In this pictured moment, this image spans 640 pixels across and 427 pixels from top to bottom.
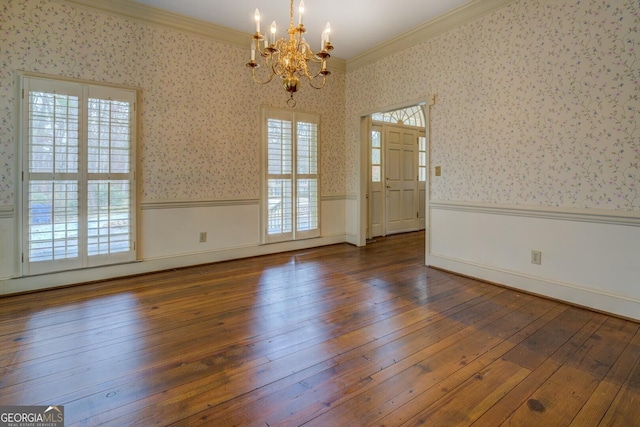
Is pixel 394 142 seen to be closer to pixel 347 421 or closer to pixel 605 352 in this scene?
pixel 605 352

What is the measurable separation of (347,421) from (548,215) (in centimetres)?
274

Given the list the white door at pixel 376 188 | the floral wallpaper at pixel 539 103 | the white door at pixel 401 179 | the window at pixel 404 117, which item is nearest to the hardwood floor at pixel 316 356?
the floral wallpaper at pixel 539 103

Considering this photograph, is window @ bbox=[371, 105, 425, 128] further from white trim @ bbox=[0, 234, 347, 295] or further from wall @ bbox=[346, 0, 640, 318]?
→ white trim @ bbox=[0, 234, 347, 295]

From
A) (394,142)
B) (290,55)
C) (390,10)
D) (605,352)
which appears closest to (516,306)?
(605,352)

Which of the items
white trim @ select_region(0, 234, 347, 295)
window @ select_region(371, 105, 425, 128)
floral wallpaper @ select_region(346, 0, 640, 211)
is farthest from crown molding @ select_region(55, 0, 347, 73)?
window @ select_region(371, 105, 425, 128)

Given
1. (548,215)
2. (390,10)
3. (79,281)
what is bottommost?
(79,281)

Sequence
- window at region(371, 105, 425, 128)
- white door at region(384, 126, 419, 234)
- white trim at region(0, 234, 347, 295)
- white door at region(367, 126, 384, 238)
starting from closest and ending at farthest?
white trim at region(0, 234, 347, 295) < white door at region(367, 126, 384, 238) < window at region(371, 105, 425, 128) < white door at region(384, 126, 419, 234)

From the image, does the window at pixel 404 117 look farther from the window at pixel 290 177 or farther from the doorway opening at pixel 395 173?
the window at pixel 290 177

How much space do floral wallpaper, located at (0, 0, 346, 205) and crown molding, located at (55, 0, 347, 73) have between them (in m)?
0.06

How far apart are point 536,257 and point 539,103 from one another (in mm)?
1481

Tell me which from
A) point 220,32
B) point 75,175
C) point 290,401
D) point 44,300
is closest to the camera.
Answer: point 290,401

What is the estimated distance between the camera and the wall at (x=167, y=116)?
10.2 ft

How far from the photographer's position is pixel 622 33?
2.56 meters

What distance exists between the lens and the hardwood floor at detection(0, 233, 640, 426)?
156 centimetres
